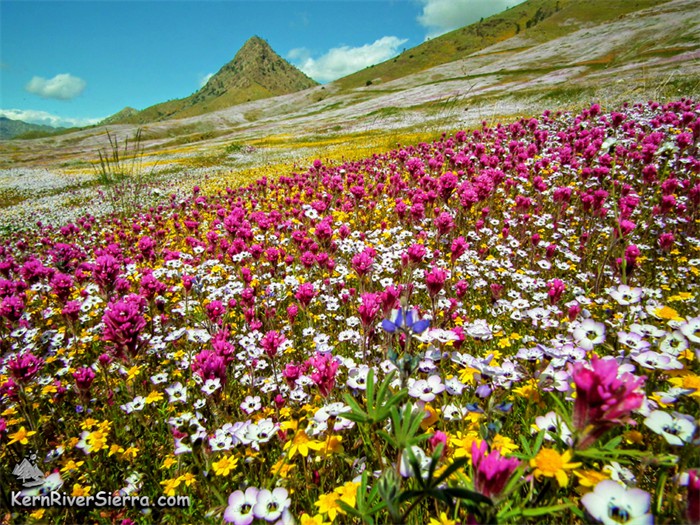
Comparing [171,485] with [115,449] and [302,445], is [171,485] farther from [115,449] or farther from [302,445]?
[302,445]

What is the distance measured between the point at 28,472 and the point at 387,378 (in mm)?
3513

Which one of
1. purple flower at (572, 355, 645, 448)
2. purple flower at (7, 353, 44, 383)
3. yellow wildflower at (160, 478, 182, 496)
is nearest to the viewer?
purple flower at (572, 355, 645, 448)

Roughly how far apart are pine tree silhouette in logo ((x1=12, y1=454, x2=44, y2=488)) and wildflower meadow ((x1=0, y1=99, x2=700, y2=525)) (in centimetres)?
5

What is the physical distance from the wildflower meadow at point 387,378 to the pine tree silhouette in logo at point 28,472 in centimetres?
5

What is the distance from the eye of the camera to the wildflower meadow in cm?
157

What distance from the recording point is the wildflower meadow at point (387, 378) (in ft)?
5.15

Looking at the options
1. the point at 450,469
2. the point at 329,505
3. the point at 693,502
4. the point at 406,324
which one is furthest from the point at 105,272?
the point at 693,502

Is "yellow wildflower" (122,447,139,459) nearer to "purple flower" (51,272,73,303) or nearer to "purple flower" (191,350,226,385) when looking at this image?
"purple flower" (191,350,226,385)

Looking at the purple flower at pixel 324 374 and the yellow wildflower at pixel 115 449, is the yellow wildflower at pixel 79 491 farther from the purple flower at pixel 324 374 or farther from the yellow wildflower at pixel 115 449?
the purple flower at pixel 324 374

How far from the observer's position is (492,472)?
1.30 metres

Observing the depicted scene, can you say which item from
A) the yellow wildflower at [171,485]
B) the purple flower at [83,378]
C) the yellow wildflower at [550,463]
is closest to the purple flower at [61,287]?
the purple flower at [83,378]

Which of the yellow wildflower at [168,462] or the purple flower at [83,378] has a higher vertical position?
the purple flower at [83,378]

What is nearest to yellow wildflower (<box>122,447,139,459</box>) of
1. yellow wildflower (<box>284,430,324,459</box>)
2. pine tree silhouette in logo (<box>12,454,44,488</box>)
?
pine tree silhouette in logo (<box>12,454,44,488</box>)

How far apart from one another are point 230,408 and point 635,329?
Result: 4.04 metres
